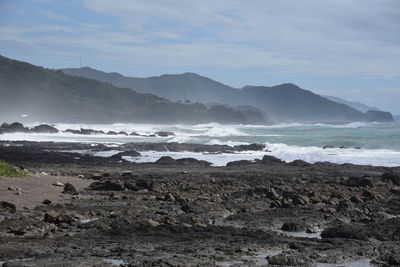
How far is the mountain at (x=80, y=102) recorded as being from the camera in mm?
116775

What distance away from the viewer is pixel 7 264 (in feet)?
28.8

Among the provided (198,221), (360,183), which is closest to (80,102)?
(360,183)

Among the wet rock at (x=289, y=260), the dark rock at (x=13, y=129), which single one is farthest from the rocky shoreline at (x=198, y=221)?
the dark rock at (x=13, y=129)

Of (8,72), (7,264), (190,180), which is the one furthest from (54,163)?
(8,72)

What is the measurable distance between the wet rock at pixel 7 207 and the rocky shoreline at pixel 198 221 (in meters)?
0.02

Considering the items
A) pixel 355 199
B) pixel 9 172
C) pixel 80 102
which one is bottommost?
pixel 355 199

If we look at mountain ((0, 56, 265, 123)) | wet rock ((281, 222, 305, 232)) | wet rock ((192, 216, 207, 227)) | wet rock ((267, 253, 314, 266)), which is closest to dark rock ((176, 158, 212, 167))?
wet rock ((281, 222, 305, 232))

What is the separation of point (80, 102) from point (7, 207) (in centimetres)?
11248

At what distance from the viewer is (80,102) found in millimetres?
123812

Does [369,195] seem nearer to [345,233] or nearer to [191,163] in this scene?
[345,233]

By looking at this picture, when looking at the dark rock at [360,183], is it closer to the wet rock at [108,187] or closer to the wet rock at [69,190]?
the wet rock at [108,187]

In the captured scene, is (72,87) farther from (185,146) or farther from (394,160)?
(394,160)

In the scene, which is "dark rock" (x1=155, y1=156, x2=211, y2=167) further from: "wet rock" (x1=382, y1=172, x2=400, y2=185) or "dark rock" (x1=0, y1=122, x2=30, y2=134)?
"dark rock" (x1=0, y1=122, x2=30, y2=134)

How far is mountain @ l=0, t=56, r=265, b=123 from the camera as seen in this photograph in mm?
116775
